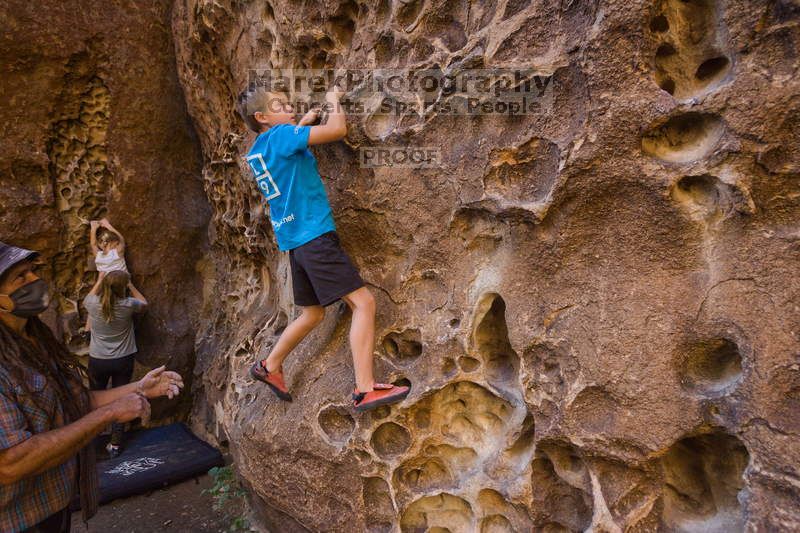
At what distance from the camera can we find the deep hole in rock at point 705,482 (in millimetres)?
1731

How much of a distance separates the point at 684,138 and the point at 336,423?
1.87 meters

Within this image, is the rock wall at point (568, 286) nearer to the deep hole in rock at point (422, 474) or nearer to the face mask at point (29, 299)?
the deep hole in rock at point (422, 474)

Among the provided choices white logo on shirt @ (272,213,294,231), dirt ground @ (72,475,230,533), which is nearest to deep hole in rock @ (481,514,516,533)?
white logo on shirt @ (272,213,294,231)

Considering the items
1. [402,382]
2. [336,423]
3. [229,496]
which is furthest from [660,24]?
[229,496]

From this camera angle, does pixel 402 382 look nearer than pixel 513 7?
No

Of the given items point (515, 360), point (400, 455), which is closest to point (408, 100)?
point (515, 360)

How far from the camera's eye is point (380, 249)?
2566 mm

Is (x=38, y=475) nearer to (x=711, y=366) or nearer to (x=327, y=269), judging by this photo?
(x=327, y=269)

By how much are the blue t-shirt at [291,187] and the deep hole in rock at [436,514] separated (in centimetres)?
127

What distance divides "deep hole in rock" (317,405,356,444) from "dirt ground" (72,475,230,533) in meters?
1.35

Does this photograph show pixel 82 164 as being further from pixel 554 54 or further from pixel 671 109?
pixel 671 109

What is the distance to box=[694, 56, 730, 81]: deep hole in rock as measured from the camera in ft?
5.71

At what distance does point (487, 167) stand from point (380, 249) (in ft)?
2.31

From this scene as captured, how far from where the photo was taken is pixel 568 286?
2006 millimetres
